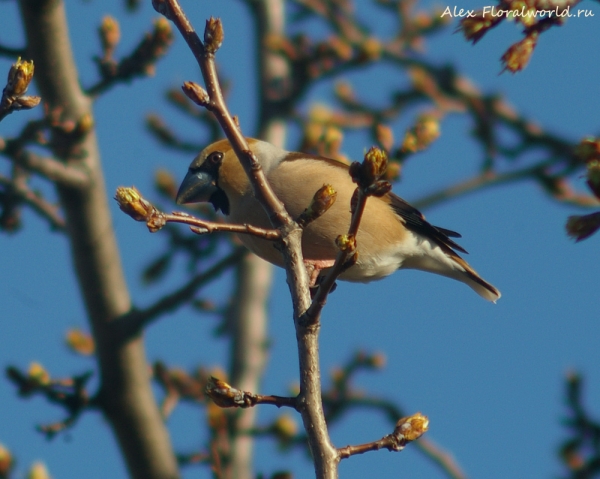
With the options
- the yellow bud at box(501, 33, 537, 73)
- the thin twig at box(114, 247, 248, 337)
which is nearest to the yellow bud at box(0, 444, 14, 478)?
the thin twig at box(114, 247, 248, 337)

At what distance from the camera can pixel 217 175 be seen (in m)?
5.11

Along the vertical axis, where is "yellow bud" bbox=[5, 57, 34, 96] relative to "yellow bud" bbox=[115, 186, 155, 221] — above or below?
above

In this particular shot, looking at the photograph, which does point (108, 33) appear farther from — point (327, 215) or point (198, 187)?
point (327, 215)

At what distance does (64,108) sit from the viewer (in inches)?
175

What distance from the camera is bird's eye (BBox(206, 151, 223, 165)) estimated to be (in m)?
5.15

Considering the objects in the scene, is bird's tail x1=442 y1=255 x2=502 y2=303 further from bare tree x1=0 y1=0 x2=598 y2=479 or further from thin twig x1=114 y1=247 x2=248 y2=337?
thin twig x1=114 y1=247 x2=248 y2=337

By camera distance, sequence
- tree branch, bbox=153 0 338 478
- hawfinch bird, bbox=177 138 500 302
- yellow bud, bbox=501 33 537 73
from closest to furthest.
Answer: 1. yellow bud, bbox=501 33 537 73
2. tree branch, bbox=153 0 338 478
3. hawfinch bird, bbox=177 138 500 302

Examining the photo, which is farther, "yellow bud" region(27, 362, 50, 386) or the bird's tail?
the bird's tail

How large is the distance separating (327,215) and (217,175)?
0.93 m

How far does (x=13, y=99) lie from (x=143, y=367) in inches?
105

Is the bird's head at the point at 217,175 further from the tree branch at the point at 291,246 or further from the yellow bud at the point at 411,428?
the yellow bud at the point at 411,428

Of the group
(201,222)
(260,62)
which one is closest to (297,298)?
(201,222)

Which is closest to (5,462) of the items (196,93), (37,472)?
(37,472)

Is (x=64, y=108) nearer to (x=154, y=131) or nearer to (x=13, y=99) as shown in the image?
(x=13, y=99)
